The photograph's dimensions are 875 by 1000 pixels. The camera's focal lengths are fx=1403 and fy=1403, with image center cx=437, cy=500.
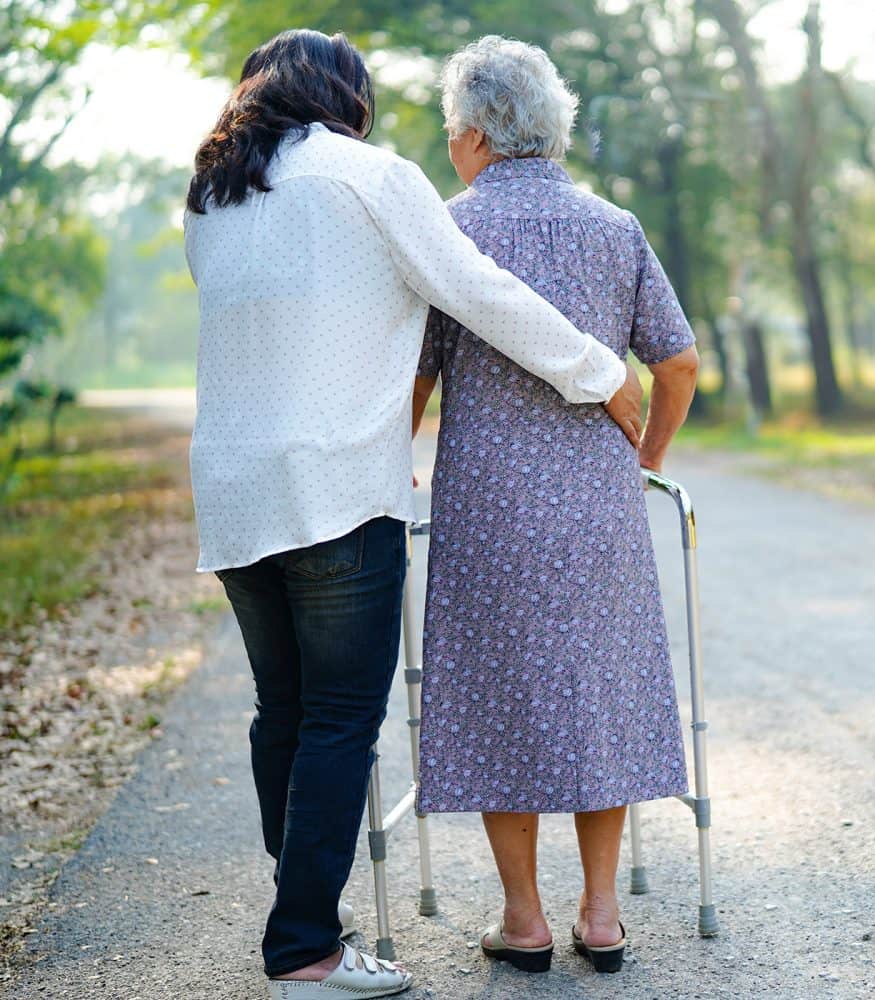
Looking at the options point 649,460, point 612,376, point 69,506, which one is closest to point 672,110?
point 69,506

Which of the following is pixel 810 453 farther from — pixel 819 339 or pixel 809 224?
pixel 819 339

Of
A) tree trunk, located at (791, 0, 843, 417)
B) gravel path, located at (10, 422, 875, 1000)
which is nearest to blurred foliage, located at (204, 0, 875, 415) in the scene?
tree trunk, located at (791, 0, 843, 417)

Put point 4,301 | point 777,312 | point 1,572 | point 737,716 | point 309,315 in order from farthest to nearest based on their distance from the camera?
point 777,312, point 4,301, point 1,572, point 737,716, point 309,315

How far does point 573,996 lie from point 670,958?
0.29m

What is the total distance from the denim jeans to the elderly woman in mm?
197

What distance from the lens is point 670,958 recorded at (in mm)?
3068

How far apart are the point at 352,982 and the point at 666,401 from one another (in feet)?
4.67

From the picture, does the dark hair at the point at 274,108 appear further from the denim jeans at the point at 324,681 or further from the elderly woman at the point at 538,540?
the denim jeans at the point at 324,681

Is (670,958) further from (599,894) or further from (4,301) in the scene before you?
(4,301)

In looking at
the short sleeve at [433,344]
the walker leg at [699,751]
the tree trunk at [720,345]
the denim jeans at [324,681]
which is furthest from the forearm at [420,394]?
the tree trunk at [720,345]

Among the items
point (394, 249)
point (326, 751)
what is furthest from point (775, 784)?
point (394, 249)

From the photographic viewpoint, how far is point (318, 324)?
264 centimetres

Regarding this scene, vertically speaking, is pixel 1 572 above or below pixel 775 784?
below

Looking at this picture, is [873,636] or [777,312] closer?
[873,636]
